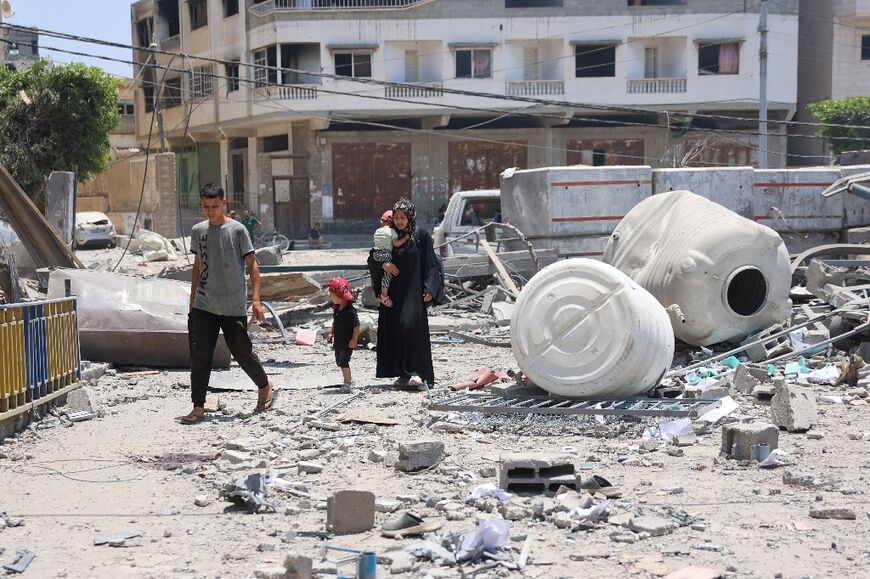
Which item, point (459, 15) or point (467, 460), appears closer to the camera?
point (467, 460)

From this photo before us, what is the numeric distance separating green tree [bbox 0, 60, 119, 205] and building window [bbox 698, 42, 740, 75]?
19678mm

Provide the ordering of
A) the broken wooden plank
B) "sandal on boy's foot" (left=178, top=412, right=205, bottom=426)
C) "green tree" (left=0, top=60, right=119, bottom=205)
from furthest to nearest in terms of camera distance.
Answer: "green tree" (left=0, top=60, right=119, bottom=205) < the broken wooden plank < "sandal on boy's foot" (left=178, top=412, right=205, bottom=426)

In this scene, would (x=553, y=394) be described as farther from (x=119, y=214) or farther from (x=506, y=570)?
(x=119, y=214)

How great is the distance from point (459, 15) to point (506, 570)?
34.8 m

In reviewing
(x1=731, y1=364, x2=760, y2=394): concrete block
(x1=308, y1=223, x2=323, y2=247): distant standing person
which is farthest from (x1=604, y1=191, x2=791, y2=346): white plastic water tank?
(x1=308, y1=223, x2=323, y2=247): distant standing person

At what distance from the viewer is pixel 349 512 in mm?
4852

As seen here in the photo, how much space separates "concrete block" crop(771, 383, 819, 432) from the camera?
22.6ft

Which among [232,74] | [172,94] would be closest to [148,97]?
[172,94]

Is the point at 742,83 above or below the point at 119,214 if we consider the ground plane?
above

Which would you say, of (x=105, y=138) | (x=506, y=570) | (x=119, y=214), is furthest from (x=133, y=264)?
(x=506, y=570)

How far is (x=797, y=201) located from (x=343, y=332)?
10868 mm

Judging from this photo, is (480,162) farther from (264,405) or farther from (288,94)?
(264,405)

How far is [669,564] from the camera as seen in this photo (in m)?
4.37

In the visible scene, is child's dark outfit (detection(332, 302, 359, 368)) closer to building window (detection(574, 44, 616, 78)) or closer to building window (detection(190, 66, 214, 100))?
building window (detection(574, 44, 616, 78))
